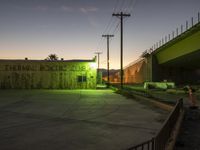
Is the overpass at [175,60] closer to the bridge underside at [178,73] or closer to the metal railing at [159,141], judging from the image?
the bridge underside at [178,73]

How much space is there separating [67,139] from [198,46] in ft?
82.9

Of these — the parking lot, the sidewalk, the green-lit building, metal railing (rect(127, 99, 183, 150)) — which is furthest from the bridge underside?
metal railing (rect(127, 99, 183, 150))

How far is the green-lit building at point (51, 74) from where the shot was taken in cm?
3950

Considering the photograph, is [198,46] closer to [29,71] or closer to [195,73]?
[29,71]

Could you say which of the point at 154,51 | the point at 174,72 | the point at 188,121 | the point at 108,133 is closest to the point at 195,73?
the point at 174,72

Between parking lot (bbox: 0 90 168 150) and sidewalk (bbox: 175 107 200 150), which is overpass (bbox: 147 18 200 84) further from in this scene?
parking lot (bbox: 0 90 168 150)

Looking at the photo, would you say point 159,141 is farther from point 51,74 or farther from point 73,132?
point 51,74

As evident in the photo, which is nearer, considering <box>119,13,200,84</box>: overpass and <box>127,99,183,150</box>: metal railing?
<box>127,99,183,150</box>: metal railing

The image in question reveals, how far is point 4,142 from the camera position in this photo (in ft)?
24.8

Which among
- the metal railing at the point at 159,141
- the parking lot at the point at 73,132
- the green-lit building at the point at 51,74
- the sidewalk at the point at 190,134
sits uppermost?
the green-lit building at the point at 51,74

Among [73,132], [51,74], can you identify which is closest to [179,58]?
[51,74]

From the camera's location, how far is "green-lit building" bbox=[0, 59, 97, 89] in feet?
130

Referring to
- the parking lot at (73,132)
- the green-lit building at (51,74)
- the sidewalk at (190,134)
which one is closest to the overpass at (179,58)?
the green-lit building at (51,74)

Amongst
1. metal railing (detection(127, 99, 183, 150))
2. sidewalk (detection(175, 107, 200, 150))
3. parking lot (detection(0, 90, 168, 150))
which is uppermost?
metal railing (detection(127, 99, 183, 150))
